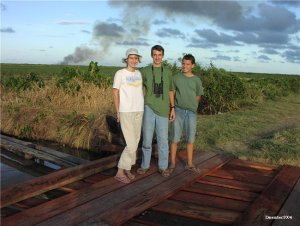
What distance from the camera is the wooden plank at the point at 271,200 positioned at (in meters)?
3.95

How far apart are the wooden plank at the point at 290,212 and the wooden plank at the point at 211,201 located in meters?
0.46

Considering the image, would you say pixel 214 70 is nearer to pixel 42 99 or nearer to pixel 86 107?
pixel 86 107

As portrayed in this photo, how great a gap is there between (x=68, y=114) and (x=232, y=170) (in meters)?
6.68

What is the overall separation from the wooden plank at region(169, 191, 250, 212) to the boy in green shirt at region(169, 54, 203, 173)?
0.83 metres

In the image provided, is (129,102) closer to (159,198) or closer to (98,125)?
(159,198)

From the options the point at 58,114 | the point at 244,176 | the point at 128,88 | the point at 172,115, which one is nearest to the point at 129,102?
the point at 128,88

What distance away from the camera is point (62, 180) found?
5309 mm

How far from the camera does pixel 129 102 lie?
16.9 ft

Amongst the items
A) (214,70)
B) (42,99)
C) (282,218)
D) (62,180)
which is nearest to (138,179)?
(62,180)

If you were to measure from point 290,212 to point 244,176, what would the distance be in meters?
1.59

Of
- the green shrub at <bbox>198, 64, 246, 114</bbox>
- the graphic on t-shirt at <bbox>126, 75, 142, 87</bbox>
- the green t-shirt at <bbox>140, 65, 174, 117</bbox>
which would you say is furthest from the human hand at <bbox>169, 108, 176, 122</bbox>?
the green shrub at <bbox>198, 64, 246, 114</bbox>

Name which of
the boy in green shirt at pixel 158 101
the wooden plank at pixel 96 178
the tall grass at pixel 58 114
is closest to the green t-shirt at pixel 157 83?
the boy in green shirt at pixel 158 101

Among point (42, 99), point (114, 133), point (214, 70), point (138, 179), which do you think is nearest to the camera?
point (138, 179)

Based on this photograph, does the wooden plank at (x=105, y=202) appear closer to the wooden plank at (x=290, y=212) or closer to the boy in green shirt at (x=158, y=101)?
the boy in green shirt at (x=158, y=101)
